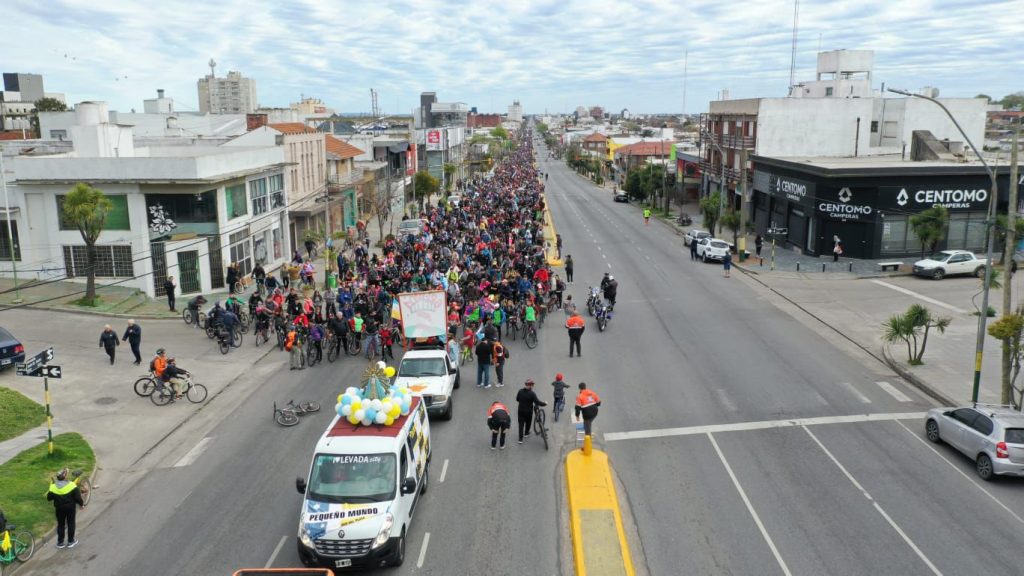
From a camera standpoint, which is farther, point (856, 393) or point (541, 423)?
point (856, 393)

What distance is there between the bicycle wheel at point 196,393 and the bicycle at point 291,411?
8.23ft

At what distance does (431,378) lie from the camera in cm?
1977

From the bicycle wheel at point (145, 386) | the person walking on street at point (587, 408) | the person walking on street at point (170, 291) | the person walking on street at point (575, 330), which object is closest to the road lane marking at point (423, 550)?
the person walking on street at point (587, 408)

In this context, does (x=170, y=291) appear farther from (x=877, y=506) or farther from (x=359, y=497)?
(x=877, y=506)

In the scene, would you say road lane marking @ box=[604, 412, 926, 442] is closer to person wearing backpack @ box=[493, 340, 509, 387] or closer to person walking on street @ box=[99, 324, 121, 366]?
person wearing backpack @ box=[493, 340, 509, 387]

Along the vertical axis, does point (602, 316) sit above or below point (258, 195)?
below

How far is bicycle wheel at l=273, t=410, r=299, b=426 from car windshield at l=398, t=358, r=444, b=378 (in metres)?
2.81

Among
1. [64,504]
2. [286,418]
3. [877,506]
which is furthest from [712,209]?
[64,504]

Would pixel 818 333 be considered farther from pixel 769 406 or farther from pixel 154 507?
pixel 154 507

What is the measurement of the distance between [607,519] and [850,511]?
15.0 ft

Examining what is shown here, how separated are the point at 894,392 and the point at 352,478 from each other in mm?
16193

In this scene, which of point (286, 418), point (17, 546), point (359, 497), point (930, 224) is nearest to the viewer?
point (359, 497)

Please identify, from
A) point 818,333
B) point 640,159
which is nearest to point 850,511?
point 818,333

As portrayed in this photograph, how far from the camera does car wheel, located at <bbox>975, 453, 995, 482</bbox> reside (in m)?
16.0
